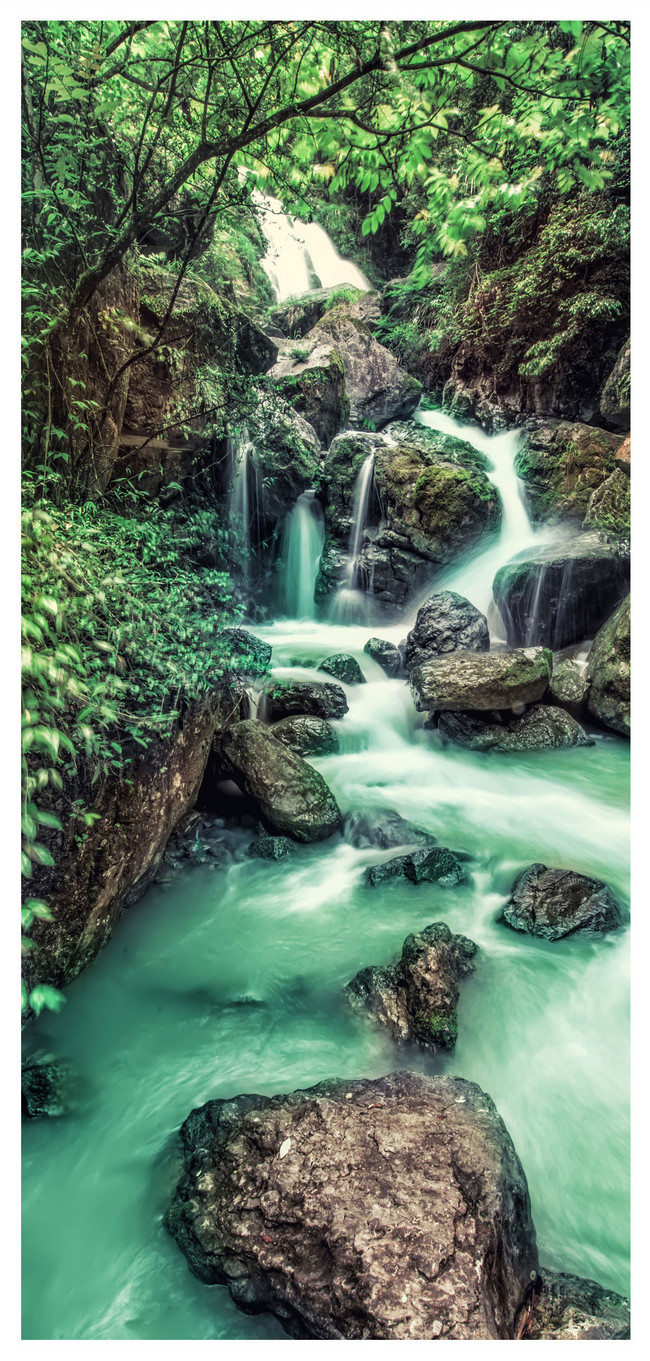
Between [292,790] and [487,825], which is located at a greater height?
[292,790]

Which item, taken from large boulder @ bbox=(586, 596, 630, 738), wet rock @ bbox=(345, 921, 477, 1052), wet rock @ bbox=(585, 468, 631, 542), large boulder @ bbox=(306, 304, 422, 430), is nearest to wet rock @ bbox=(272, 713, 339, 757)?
wet rock @ bbox=(345, 921, 477, 1052)

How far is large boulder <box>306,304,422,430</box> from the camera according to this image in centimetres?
1379

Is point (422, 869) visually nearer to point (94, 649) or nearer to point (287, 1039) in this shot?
point (287, 1039)

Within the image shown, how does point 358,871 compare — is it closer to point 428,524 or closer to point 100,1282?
point 100,1282

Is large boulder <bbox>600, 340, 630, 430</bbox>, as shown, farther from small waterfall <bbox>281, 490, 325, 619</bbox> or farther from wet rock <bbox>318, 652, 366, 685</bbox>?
wet rock <bbox>318, 652, 366, 685</bbox>

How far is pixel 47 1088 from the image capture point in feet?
8.01

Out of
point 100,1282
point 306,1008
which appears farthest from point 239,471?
point 100,1282

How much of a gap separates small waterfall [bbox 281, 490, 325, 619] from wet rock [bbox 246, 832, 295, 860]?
18.6ft

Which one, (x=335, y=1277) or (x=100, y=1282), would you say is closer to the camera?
(x=335, y=1277)

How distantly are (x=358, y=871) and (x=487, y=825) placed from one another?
4.15ft

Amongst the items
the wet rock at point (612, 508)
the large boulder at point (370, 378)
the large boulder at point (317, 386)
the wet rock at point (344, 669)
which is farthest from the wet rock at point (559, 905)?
the large boulder at point (370, 378)

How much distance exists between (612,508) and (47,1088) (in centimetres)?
872
